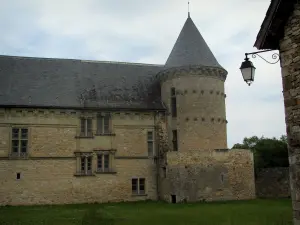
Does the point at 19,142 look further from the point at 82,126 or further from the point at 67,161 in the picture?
the point at 82,126

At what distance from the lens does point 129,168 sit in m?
28.5

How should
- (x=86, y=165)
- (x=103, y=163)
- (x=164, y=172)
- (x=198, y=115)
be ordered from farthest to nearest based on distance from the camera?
1. (x=198, y=115)
2. (x=103, y=163)
3. (x=86, y=165)
4. (x=164, y=172)

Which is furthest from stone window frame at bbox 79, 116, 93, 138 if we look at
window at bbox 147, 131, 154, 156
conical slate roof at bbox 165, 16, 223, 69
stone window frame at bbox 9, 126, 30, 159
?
conical slate roof at bbox 165, 16, 223, 69

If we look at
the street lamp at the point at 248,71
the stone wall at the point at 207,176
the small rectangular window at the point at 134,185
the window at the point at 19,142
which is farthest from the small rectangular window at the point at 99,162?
the street lamp at the point at 248,71

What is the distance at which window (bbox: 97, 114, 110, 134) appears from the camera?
28.6 meters

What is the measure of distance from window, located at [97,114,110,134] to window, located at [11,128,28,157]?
5.01 m

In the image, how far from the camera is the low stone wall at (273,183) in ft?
98.4

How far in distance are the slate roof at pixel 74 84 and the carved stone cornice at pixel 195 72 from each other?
228 centimetres

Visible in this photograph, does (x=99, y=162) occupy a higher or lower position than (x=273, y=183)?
higher

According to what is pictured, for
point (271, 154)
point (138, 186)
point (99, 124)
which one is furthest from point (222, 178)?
point (271, 154)

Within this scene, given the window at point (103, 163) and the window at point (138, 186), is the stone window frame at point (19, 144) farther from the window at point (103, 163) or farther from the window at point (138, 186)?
the window at point (138, 186)

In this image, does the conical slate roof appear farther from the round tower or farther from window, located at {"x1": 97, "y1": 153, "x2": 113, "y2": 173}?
window, located at {"x1": 97, "y1": 153, "x2": 113, "y2": 173}

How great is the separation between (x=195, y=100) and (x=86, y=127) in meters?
8.03

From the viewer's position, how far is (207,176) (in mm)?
26375
